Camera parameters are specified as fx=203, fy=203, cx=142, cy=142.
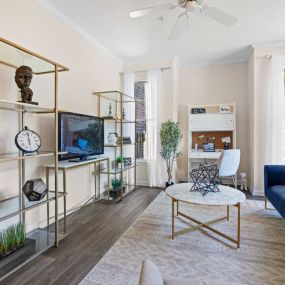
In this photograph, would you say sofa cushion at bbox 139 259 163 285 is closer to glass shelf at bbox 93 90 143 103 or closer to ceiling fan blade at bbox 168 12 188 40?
ceiling fan blade at bbox 168 12 188 40

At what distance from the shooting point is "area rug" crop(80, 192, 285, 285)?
5.48 ft

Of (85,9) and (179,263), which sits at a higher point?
(85,9)

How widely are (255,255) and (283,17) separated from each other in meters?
3.17

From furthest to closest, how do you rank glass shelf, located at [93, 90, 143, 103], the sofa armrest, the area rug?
glass shelf, located at [93, 90, 143, 103] < the sofa armrest < the area rug

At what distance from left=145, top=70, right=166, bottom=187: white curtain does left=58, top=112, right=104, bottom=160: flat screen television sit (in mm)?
1359

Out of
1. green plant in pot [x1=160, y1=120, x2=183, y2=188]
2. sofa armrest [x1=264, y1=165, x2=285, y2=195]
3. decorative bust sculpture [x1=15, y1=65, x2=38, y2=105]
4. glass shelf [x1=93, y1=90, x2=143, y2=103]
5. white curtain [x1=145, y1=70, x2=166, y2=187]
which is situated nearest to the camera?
decorative bust sculpture [x1=15, y1=65, x2=38, y2=105]

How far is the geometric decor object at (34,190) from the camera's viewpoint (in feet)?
6.49

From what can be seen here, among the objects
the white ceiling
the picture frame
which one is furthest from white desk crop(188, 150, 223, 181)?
the white ceiling

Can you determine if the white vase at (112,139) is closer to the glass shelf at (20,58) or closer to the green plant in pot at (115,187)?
the green plant in pot at (115,187)

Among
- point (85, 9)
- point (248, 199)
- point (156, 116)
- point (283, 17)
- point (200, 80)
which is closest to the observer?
point (85, 9)

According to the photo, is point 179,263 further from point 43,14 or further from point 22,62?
point 43,14

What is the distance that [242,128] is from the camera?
15.3 feet

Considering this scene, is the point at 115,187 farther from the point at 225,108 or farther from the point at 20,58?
the point at 225,108

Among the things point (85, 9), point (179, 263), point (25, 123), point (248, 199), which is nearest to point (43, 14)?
point (85, 9)
